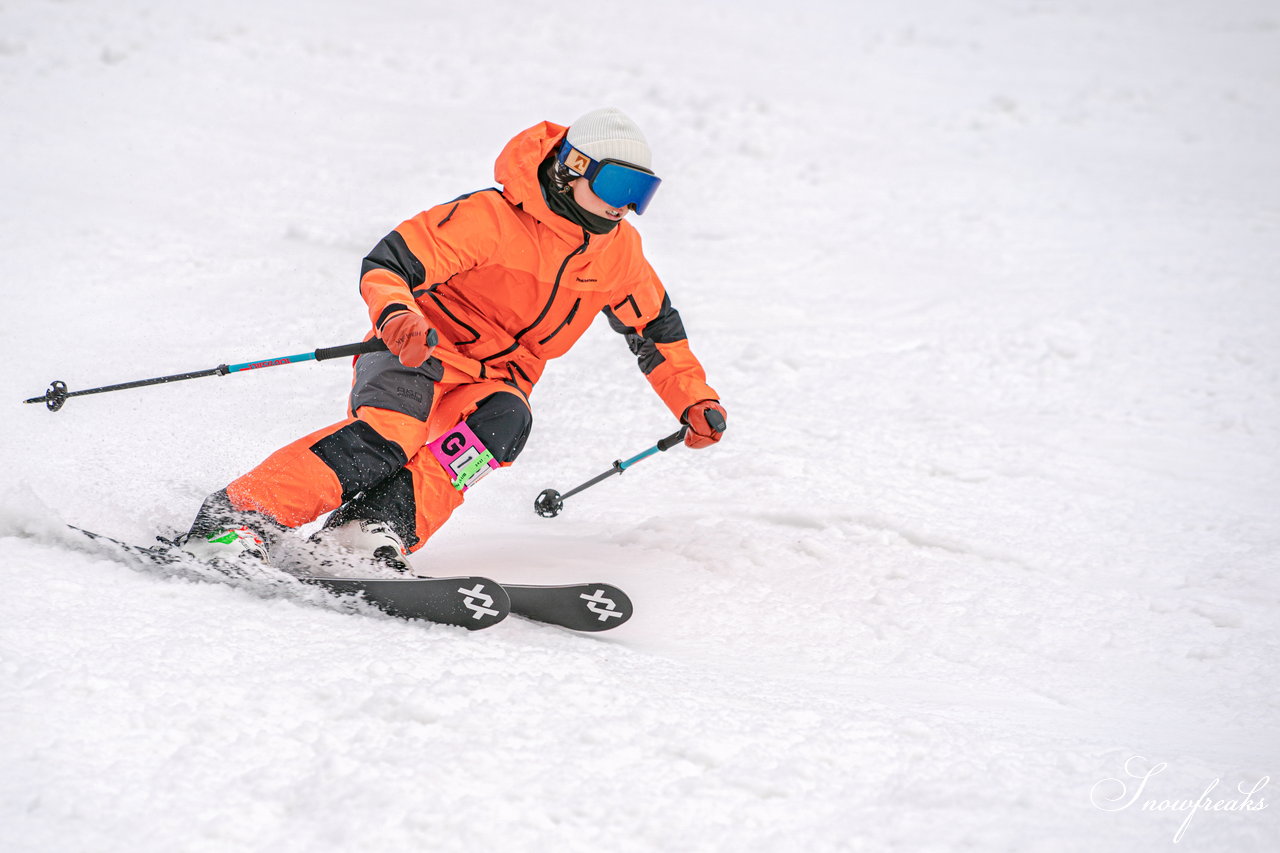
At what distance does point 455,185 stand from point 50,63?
4375mm

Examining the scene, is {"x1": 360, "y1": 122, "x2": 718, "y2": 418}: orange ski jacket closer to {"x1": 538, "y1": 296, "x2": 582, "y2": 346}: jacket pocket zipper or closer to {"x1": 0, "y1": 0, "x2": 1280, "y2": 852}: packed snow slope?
{"x1": 538, "y1": 296, "x2": 582, "y2": 346}: jacket pocket zipper

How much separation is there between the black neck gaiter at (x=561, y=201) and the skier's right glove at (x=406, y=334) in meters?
0.65

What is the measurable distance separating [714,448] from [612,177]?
2.24 meters

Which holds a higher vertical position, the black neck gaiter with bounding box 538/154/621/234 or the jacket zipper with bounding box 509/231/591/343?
the black neck gaiter with bounding box 538/154/621/234

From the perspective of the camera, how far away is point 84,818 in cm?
185

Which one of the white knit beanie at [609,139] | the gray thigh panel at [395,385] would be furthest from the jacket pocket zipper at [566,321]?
the white knit beanie at [609,139]


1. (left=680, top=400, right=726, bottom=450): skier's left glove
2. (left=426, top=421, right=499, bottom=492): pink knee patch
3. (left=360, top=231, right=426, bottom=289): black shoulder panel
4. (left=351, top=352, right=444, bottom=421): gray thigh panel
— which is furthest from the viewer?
(left=680, top=400, right=726, bottom=450): skier's left glove

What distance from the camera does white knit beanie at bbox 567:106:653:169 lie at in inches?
126

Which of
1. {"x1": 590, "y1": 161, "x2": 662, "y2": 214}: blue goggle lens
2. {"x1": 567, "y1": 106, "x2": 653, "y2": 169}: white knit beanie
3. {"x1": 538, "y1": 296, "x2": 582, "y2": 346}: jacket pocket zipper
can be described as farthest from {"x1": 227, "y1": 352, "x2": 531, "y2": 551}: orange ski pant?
{"x1": 567, "y1": 106, "x2": 653, "y2": 169}: white knit beanie

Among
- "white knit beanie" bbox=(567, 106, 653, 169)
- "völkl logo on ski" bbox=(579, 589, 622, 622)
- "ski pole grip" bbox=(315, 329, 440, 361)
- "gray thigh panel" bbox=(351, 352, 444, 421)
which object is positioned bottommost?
"völkl logo on ski" bbox=(579, 589, 622, 622)

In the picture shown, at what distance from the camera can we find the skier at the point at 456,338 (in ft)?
9.95

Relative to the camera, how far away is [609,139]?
3219mm

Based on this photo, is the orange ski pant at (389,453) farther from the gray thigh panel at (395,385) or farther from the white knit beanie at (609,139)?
the white knit beanie at (609,139)

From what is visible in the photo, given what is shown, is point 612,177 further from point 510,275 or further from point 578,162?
point 510,275
